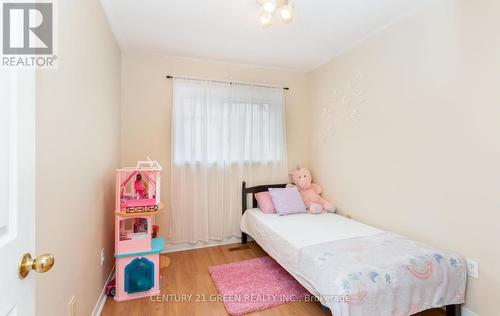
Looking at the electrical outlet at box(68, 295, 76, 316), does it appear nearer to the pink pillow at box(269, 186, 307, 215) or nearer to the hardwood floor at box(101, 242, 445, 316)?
the hardwood floor at box(101, 242, 445, 316)

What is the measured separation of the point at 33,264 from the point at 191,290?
1.81 meters

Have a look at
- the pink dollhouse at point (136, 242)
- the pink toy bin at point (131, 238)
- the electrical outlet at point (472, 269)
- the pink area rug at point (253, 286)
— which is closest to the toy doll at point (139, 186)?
the pink dollhouse at point (136, 242)

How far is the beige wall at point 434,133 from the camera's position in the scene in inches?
65.3

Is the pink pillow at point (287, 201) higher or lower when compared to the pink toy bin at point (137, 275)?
higher

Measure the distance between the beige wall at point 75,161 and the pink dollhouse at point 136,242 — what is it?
148 mm

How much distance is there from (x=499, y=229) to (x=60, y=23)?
295 cm

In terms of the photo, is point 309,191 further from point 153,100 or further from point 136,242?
point 153,100

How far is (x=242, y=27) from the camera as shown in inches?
94.1

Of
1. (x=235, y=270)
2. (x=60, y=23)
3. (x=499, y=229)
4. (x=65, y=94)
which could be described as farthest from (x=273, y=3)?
(x=235, y=270)

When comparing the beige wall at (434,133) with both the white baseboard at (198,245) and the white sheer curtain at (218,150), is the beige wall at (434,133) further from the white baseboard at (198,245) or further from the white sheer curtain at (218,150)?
the white baseboard at (198,245)

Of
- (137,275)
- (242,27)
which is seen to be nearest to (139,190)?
(137,275)

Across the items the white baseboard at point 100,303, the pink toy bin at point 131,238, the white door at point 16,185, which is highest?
the white door at point 16,185

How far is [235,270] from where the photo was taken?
8.34 ft

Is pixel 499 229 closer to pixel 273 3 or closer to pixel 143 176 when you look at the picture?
pixel 273 3
